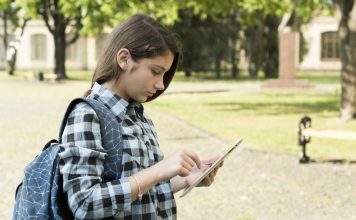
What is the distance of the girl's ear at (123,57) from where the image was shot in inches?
88.6

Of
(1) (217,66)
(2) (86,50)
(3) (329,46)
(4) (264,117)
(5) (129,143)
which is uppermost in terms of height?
(3) (329,46)

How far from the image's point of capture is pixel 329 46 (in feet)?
185

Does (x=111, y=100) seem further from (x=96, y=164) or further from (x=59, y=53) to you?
(x=59, y=53)

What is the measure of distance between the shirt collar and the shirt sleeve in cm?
14

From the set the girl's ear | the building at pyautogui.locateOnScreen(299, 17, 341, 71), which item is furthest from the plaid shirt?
the building at pyautogui.locateOnScreen(299, 17, 341, 71)

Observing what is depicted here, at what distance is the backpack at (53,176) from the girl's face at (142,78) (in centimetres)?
13

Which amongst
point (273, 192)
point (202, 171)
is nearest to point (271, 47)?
point (273, 192)

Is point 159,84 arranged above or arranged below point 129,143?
above

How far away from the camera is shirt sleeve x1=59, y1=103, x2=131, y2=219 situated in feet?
6.85

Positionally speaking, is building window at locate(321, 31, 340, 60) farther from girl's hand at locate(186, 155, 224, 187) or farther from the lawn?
girl's hand at locate(186, 155, 224, 187)

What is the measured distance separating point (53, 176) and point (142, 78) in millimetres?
416

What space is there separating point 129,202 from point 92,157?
0.17 metres

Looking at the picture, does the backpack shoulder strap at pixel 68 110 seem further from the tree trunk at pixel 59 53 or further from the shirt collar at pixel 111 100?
the tree trunk at pixel 59 53

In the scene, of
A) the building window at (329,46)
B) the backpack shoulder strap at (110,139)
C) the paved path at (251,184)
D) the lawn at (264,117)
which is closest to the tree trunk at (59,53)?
the lawn at (264,117)
